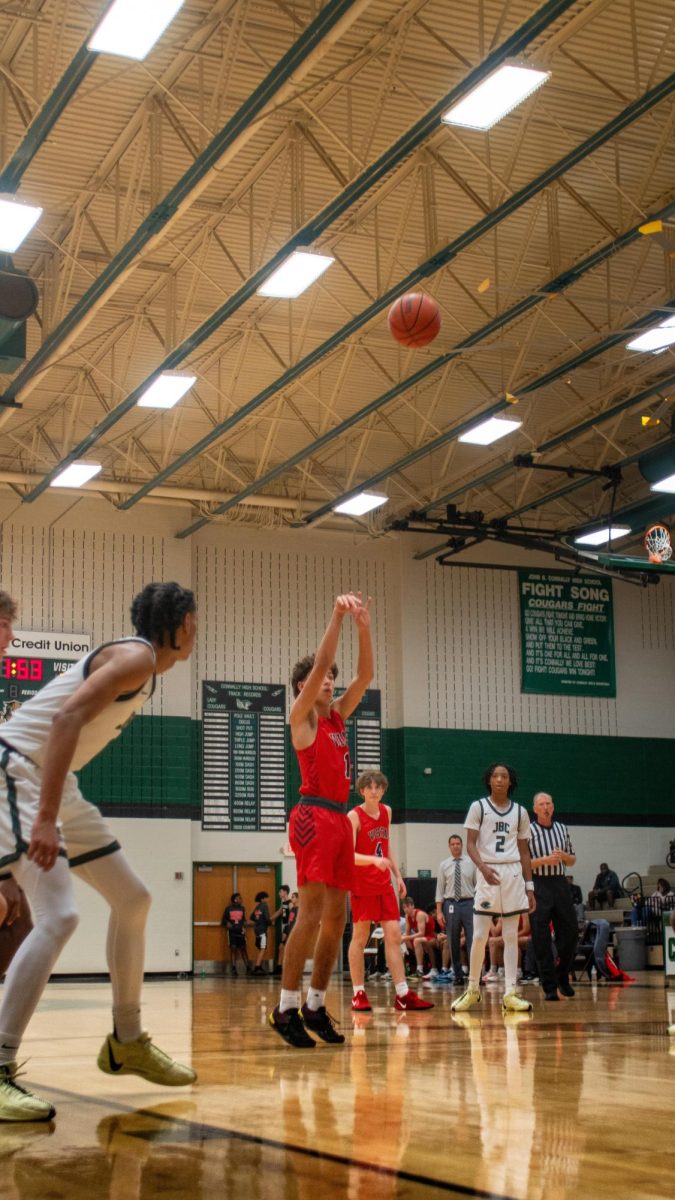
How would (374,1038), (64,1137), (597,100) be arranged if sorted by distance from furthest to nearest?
(597,100) < (374,1038) < (64,1137)

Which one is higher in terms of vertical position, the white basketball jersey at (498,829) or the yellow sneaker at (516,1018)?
the white basketball jersey at (498,829)

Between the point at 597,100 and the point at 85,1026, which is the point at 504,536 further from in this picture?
the point at 85,1026

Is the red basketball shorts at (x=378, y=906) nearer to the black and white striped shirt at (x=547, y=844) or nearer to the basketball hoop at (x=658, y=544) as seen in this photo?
the black and white striped shirt at (x=547, y=844)

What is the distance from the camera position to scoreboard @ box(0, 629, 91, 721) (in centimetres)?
2314

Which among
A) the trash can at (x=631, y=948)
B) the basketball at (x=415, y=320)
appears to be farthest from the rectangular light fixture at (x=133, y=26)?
the trash can at (x=631, y=948)

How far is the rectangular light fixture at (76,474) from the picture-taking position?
2134 cm

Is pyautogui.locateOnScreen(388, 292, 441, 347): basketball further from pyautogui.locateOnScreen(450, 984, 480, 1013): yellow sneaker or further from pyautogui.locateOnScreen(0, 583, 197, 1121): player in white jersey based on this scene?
pyautogui.locateOnScreen(0, 583, 197, 1121): player in white jersey

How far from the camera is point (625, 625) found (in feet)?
94.5

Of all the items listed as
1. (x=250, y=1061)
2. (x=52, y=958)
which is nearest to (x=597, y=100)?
(x=250, y=1061)

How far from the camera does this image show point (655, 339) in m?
18.0

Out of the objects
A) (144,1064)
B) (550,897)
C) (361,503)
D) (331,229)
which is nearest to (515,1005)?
(550,897)

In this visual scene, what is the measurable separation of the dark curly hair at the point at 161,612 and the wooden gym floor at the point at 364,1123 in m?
1.57

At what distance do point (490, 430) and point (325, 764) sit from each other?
47.2ft

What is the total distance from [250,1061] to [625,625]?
2376cm
